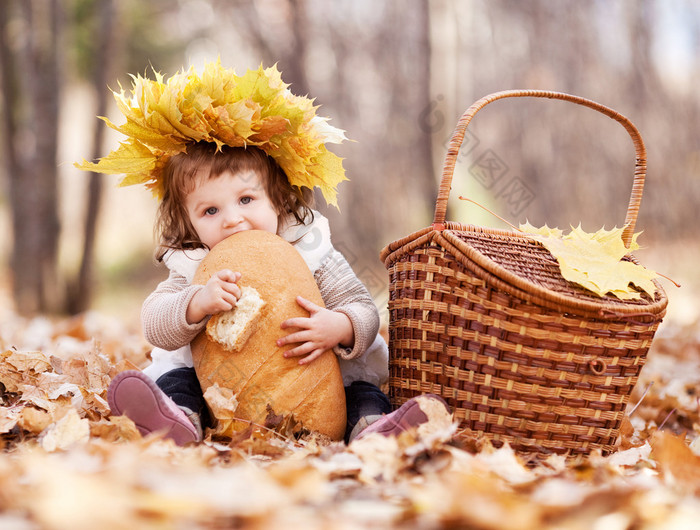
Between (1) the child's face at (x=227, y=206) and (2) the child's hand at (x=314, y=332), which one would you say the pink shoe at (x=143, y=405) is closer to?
(2) the child's hand at (x=314, y=332)

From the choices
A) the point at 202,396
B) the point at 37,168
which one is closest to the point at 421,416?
the point at 202,396

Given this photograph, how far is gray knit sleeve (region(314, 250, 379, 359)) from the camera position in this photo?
2178mm

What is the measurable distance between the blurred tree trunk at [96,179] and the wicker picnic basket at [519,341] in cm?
533

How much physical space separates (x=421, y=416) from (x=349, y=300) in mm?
595

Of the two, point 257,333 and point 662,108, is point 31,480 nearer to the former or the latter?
point 257,333

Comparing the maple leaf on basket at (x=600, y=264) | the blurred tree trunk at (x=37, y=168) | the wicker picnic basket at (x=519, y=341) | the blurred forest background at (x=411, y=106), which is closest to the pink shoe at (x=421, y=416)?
the wicker picnic basket at (x=519, y=341)

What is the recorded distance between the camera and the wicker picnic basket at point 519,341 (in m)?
1.94

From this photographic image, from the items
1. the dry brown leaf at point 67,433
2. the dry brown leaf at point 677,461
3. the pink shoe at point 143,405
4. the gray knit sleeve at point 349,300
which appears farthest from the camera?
the gray knit sleeve at point 349,300

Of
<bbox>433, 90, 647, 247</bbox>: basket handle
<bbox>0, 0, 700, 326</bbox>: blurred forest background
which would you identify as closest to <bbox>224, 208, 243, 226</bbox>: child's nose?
<bbox>433, 90, 647, 247</bbox>: basket handle

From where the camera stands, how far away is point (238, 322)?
6.36 feet

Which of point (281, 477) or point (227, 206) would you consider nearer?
point (281, 477)

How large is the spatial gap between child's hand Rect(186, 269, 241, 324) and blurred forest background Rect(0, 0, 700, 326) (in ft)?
13.4

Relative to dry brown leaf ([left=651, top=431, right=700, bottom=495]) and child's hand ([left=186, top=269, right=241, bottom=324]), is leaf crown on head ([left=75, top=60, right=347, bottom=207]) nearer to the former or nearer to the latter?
child's hand ([left=186, top=269, right=241, bottom=324])

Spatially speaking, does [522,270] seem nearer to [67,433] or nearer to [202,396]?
[202,396]
